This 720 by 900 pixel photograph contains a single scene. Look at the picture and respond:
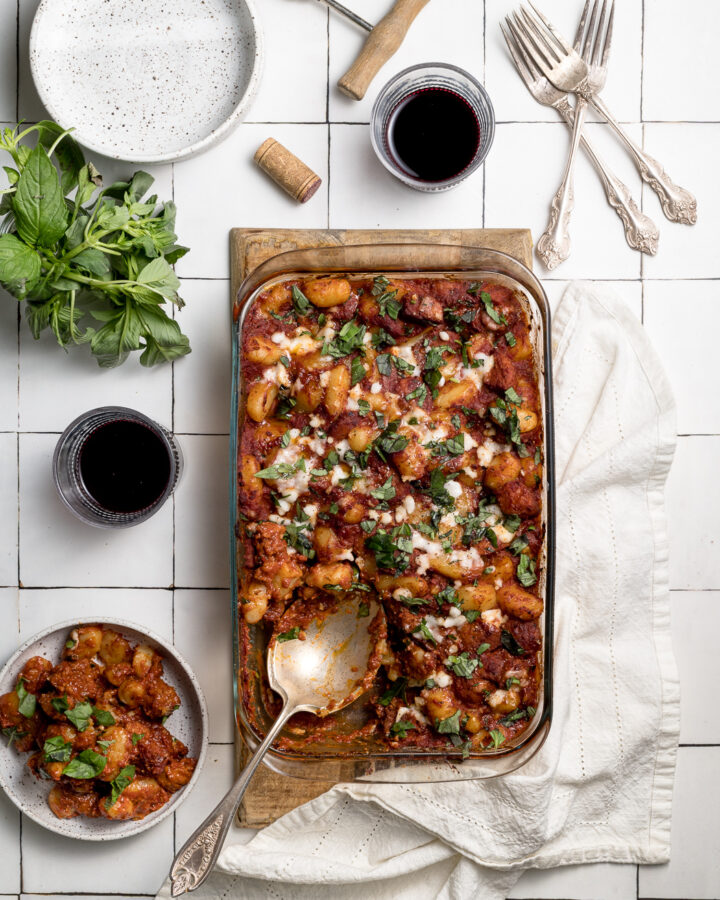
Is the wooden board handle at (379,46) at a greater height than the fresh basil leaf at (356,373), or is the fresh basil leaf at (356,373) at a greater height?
the wooden board handle at (379,46)

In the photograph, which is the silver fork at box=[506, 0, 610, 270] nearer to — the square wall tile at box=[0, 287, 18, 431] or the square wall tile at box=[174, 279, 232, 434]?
the square wall tile at box=[174, 279, 232, 434]

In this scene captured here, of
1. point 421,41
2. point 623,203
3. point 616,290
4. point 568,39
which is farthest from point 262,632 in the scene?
point 568,39

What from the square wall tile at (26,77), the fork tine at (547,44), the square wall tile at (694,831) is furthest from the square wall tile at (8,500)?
the square wall tile at (694,831)

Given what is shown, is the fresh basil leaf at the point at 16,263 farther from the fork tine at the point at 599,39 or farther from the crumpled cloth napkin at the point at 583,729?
the fork tine at the point at 599,39

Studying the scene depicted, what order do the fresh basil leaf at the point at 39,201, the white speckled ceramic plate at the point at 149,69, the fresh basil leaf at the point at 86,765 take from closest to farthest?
the fresh basil leaf at the point at 39,201, the fresh basil leaf at the point at 86,765, the white speckled ceramic plate at the point at 149,69

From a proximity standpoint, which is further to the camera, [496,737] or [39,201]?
[496,737]

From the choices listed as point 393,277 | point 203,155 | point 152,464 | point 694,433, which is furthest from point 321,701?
point 203,155

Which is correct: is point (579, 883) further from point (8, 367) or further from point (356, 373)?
point (8, 367)
